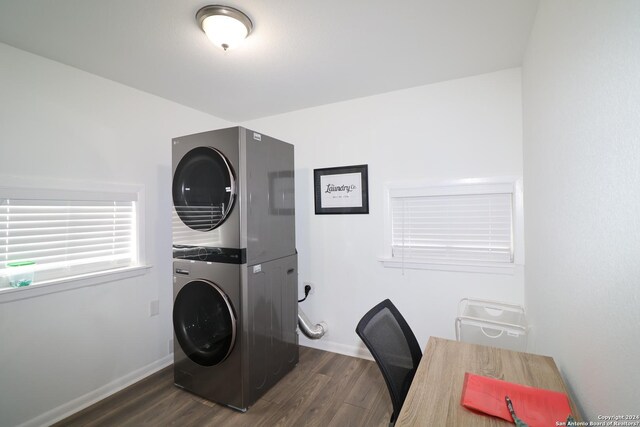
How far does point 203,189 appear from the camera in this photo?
6.44ft

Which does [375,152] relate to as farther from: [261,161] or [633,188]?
[633,188]

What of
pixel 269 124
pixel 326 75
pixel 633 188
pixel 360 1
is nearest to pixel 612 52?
pixel 633 188

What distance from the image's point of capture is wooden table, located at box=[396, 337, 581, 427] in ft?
2.87

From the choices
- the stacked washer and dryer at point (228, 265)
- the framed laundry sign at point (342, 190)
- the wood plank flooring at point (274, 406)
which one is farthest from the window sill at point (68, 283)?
the framed laundry sign at point (342, 190)

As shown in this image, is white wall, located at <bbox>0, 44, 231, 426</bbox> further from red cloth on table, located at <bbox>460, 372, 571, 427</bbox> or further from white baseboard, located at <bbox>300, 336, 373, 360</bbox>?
red cloth on table, located at <bbox>460, 372, 571, 427</bbox>

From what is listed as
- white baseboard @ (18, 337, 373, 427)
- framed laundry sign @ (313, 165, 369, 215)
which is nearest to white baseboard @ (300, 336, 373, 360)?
white baseboard @ (18, 337, 373, 427)

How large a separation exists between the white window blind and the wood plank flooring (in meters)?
0.94

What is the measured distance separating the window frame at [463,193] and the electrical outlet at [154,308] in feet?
6.38

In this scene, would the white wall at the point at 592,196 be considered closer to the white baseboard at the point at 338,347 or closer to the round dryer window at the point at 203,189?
the white baseboard at the point at 338,347

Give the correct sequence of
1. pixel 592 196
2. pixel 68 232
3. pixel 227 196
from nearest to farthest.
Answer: pixel 592 196, pixel 227 196, pixel 68 232

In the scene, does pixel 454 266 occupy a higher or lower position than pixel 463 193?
lower

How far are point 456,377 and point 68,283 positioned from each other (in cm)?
233

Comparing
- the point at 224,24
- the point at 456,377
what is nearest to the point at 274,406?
the point at 456,377

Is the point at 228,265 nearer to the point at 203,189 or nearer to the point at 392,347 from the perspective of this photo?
the point at 203,189
